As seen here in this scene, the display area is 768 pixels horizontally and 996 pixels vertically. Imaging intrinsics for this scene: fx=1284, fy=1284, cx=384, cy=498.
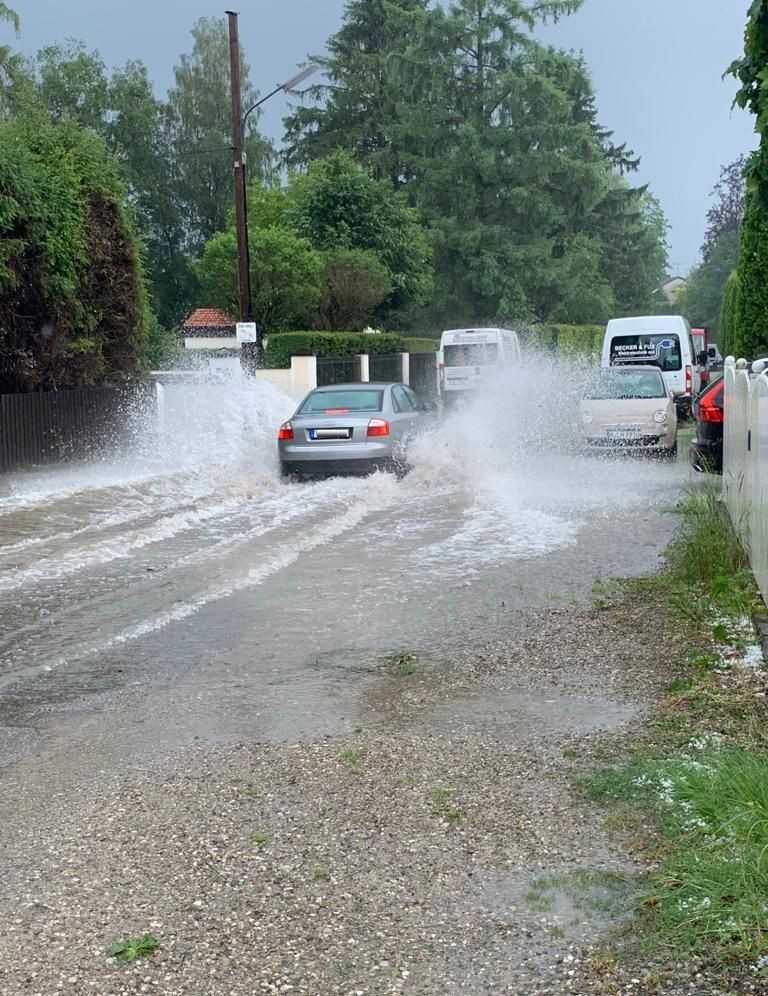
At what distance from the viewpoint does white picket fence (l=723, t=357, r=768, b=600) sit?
8234 millimetres

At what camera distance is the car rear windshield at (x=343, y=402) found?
60.1 feet

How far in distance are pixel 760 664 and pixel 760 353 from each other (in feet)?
65.6

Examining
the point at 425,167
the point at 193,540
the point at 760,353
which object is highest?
the point at 425,167

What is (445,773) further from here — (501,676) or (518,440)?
(518,440)

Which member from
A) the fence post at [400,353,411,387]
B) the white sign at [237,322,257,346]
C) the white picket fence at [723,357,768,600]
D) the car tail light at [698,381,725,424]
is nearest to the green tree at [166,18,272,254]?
the fence post at [400,353,411,387]

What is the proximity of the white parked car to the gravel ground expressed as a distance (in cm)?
1465

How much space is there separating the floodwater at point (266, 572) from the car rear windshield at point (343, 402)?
959mm

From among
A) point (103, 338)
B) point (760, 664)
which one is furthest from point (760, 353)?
point (760, 664)

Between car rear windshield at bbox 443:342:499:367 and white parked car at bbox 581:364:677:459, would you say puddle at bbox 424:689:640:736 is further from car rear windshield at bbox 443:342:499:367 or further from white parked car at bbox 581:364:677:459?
car rear windshield at bbox 443:342:499:367

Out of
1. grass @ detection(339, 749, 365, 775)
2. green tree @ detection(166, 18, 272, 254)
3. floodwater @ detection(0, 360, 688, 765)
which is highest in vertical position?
green tree @ detection(166, 18, 272, 254)

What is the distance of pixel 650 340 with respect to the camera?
30812mm

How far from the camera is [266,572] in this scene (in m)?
11.0

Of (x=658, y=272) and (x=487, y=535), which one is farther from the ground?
(x=658, y=272)

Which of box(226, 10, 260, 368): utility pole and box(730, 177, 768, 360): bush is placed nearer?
box(730, 177, 768, 360): bush
